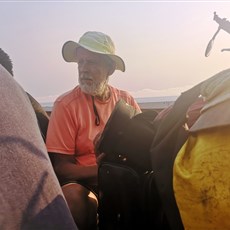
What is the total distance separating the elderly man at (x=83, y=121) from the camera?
2117mm

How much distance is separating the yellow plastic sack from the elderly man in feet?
3.73

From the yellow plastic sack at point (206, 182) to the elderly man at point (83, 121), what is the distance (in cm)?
114

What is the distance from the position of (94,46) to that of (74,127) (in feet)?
1.81

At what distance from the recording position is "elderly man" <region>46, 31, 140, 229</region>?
2117 mm

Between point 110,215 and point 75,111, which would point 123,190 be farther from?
point 75,111

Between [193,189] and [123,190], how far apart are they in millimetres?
510

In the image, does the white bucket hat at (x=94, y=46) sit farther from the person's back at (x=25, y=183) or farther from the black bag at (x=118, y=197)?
the person's back at (x=25, y=183)

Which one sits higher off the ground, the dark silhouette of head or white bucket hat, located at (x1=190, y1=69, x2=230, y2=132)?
white bucket hat, located at (x1=190, y1=69, x2=230, y2=132)

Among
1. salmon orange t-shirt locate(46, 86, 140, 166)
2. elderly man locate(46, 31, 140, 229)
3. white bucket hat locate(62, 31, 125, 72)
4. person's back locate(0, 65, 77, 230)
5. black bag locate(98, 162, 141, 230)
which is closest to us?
person's back locate(0, 65, 77, 230)

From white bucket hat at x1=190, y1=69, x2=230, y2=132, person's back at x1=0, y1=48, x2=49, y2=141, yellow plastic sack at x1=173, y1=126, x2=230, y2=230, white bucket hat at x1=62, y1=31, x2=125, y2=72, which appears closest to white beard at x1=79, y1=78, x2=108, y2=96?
white bucket hat at x1=62, y1=31, x2=125, y2=72

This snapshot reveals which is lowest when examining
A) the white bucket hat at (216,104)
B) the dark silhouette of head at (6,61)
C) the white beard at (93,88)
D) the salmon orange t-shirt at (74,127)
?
the salmon orange t-shirt at (74,127)

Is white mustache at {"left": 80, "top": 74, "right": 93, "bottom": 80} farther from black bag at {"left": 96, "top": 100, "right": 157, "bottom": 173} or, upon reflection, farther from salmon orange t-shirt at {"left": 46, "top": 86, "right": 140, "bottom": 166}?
black bag at {"left": 96, "top": 100, "right": 157, "bottom": 173}

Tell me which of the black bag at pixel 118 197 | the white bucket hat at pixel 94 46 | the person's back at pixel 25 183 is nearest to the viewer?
the person's back at pixel 25 183

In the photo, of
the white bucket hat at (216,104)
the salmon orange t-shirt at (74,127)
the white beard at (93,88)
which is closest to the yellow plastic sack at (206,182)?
the white bucket hat at (216,104)
